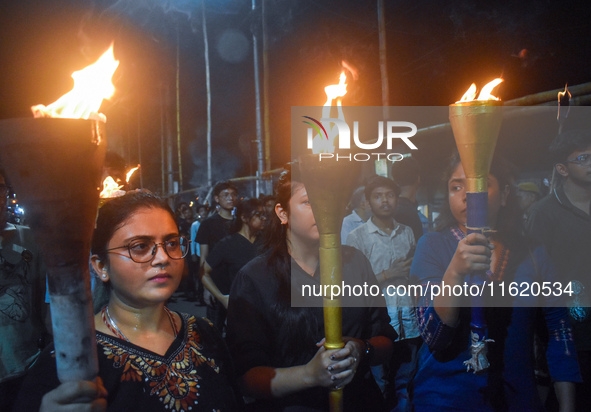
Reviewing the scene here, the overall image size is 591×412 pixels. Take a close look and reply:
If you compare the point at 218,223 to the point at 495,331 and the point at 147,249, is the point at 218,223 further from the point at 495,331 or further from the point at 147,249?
the point at 495,331

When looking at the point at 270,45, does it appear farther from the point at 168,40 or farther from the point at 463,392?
the point at 463,392

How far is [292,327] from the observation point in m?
2.06

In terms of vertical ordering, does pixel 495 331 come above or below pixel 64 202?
below

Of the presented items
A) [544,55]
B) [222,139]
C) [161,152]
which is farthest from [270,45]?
[161,152]

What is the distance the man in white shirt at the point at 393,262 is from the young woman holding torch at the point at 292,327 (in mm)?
1913

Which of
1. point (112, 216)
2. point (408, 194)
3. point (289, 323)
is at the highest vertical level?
point (408, 194)

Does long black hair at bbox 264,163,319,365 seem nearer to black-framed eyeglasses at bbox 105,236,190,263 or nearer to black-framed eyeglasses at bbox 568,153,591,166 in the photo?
black-framed eyeglasses at bbox 105,236,190,263

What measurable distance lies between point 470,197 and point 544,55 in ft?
21.8

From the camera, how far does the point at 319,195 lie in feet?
4.60

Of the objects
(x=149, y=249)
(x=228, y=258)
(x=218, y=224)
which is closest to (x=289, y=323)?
(x=149, y=249)

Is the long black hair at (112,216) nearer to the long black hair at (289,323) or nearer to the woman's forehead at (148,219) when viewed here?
the woman's forehead at (148,219)

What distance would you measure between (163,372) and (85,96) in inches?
40.8

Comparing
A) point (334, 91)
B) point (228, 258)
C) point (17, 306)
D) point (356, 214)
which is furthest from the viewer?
point (356, 214)

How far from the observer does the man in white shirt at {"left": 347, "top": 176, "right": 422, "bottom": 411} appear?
13.7 feet
